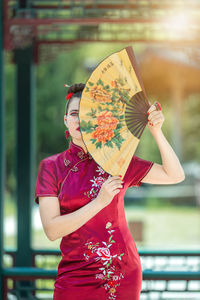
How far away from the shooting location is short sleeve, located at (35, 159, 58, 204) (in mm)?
2355

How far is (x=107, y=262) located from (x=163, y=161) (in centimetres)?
56

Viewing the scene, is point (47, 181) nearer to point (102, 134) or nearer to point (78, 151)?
point (78, 151)

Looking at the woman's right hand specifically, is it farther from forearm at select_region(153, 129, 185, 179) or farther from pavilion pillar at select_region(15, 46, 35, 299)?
pavilion pillar at select_region(15, 46, 35, 299)

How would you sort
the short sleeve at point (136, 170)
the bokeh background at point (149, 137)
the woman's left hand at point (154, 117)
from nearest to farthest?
the woman's left hand at point (154, 117) → the short sleeve at point (136, 170) → the bokeh background at point (149, 137)

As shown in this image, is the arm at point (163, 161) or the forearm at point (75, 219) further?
the arm at point (163, 161)

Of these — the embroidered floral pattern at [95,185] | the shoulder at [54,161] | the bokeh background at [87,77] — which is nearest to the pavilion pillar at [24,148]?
the bokeh background at [87,77]

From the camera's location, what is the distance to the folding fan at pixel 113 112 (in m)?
2.31

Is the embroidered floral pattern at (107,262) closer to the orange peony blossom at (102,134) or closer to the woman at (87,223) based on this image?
the woman at (87,223)

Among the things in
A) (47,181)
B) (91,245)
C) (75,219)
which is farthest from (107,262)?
(47,181)

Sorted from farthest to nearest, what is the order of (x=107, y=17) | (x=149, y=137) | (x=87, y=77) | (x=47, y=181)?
(x=149, y=137), (x=87, y=77), (x=107, y=17), (x=47, y=181)

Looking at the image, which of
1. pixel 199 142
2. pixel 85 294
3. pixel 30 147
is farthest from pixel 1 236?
pixel 199 142

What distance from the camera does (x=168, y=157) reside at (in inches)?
97.7

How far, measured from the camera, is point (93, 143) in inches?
92.0

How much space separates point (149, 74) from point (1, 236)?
1504 centimetres
